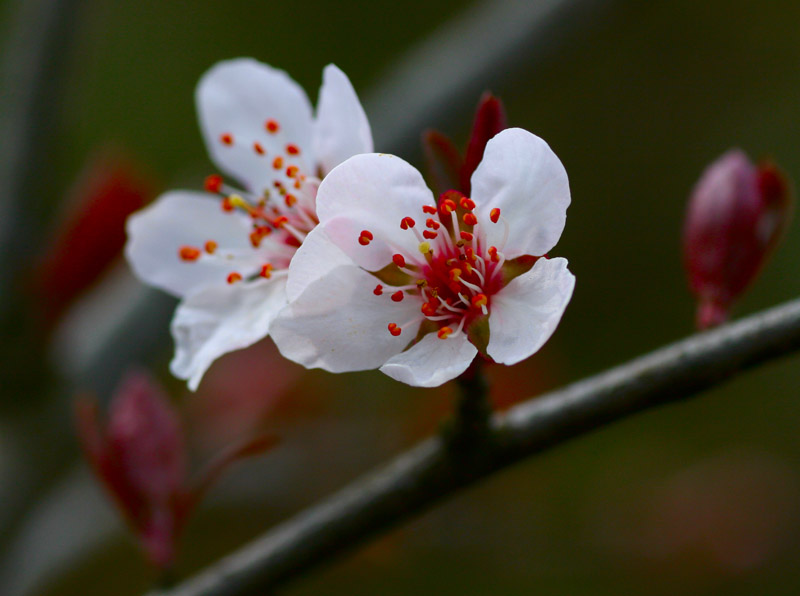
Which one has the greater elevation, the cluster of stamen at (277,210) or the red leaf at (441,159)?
the red leaf at (441,159)

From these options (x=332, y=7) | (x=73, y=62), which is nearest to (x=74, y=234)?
(x=73, y=62)

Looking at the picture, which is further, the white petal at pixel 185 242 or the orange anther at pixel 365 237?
the white petal at pixel 185 242

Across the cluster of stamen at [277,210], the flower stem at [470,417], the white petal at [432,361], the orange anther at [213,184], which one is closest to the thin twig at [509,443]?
the flower stem at [470,417]

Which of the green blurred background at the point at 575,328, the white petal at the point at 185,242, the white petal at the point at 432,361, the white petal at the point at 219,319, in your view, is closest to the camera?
the white petal at the point at 432,361

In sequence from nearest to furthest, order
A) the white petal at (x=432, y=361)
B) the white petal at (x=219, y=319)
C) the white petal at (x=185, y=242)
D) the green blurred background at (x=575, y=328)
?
1. the white petal at (x=432, y=361)
2. the white petal at (x=219, y=319)
3. the white petal at (x=185, y=242)
4. the green blurred background at (x=575, y=328)

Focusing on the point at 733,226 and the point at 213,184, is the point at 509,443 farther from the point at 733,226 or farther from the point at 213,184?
the point at 213,184

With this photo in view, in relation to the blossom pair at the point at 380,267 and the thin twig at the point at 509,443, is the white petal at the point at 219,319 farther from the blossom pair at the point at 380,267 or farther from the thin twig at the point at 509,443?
the thin twig at the point at 509,443

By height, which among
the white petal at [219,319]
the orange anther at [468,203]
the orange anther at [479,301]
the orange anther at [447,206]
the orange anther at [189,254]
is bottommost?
the white petal at [219,319]

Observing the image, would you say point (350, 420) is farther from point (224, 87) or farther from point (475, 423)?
point (475, 423)
